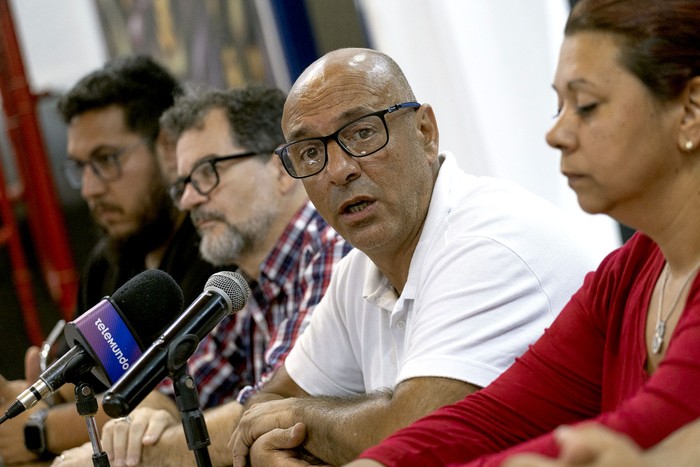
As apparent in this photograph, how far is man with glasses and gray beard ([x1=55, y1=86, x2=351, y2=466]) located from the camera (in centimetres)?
267

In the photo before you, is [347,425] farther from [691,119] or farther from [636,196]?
[691,119]

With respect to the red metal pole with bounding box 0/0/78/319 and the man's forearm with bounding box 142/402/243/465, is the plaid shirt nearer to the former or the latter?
the man's forearm with bounding box 142/402/243/465

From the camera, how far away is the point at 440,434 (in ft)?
4.85

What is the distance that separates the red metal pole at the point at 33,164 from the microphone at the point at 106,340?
3.12 meters

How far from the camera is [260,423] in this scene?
2010 millimetres

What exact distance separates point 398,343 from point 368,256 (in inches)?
7.6

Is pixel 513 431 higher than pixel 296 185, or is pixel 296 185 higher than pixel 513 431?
pixel 296 185

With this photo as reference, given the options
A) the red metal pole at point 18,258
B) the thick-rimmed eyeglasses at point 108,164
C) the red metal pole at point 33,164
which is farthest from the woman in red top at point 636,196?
the red metal pole at point 18,258

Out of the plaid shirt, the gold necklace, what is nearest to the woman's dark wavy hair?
the gold necklace

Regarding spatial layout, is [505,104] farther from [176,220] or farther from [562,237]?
[562,237]

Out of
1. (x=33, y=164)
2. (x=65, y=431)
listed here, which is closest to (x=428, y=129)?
(x=65, y=431)

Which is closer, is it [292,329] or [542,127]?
[292,329]

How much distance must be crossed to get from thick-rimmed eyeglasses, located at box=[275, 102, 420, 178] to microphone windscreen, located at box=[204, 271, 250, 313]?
498 millimetres

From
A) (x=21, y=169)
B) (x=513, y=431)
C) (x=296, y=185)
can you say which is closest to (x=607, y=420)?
(x=513, y=431)
